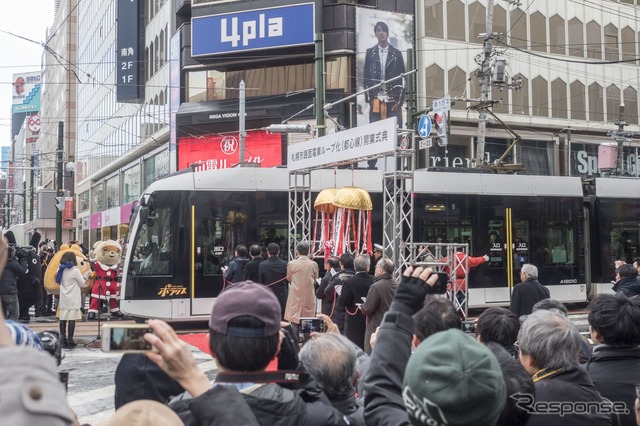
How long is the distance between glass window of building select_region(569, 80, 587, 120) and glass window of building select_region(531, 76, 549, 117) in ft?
5.26

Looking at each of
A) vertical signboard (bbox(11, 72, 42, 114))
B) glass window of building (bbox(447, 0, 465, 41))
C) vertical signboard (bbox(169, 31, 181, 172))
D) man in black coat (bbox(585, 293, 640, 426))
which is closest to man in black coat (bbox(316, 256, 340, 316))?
man in black coat (bbox(585, 293, 640, 426))

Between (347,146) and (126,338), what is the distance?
12.1 m

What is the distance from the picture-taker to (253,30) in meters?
31.9

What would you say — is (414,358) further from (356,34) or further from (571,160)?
(571,160)

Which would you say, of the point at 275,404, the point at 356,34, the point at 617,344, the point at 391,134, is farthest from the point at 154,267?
the point at 356,34

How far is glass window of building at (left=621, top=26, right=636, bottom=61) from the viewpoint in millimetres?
36844

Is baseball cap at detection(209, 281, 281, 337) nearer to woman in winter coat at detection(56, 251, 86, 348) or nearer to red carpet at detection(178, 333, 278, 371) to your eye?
red carpet at detection(178, 333, 278, 371)

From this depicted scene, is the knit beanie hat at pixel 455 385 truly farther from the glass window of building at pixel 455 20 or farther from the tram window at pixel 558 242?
the glass window of building at pixel 455 20

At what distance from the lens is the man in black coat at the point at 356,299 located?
31.5 ft

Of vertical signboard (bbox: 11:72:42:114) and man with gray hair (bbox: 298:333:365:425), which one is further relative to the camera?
vertical signboard (bbox: 11:72:42:114)

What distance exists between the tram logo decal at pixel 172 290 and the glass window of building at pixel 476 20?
69.2 feet

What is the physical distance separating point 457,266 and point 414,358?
11.6 m

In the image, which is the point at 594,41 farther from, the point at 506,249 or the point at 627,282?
the point at 627,282

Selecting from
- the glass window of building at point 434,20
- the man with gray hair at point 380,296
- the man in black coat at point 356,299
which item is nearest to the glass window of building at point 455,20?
the glass window of building at point 434,20
